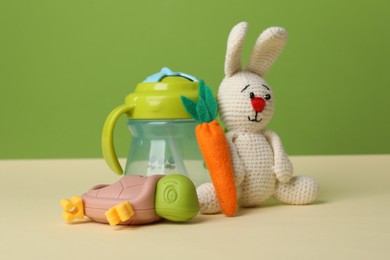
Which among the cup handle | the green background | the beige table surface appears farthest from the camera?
the green background

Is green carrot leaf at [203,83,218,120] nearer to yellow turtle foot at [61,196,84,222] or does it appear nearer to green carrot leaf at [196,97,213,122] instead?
green carrot leaf at [196,97,213,122]

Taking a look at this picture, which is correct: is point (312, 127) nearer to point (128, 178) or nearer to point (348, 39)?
point (348, 39)

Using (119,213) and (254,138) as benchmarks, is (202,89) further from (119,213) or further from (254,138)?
(119,213)

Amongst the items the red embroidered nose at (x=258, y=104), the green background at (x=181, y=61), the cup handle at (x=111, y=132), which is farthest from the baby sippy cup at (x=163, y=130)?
the green background at (x=181, y=61)

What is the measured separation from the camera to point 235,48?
114cm

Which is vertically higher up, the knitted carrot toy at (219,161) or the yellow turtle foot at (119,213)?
the knitted carrot toy at (219,161)

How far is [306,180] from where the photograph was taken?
1.17 meters

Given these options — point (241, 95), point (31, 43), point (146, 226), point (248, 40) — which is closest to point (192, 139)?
point (241, 95)

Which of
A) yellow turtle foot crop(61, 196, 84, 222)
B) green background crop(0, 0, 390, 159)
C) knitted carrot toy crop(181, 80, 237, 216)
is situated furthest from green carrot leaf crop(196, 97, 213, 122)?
green background crop(0, 0, 390, 159)

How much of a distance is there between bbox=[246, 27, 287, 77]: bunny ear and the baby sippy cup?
121mm

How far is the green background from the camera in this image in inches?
80.4

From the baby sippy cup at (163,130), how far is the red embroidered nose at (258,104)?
112 millimetres

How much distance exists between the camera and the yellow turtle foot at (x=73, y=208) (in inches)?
40.0

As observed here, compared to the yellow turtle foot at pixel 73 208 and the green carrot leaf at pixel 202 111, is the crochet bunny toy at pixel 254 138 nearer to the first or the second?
the green carrot leaf at pixel 202 111
